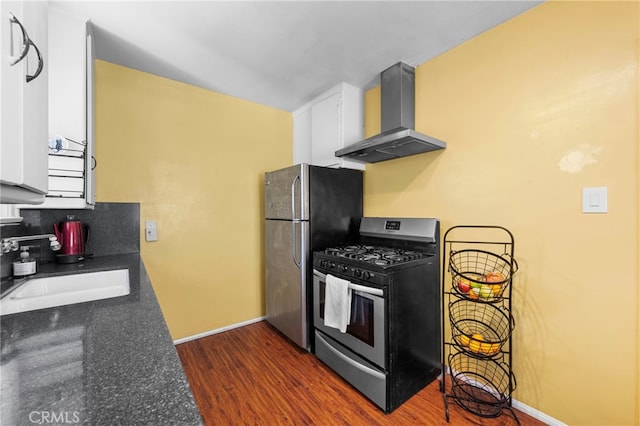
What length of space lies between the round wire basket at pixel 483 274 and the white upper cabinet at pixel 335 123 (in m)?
1.29

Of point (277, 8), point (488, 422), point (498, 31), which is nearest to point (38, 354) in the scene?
point (277, 8)

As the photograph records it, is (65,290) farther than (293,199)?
No

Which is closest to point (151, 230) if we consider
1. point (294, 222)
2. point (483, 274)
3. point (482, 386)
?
point (294, 222)

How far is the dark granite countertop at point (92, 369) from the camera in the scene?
0.50 m

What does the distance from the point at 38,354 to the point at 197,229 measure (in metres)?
2.00

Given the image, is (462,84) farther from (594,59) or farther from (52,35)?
(52,35)

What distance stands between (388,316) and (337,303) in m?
0.40

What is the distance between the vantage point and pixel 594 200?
1413 millimetres

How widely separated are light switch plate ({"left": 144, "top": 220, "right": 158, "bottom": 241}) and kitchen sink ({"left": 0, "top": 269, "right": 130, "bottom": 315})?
2.22 feet

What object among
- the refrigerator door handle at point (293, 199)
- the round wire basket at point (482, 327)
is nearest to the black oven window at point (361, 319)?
the round wire basket at point (482, 327)

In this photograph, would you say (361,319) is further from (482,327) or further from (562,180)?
(562,180)

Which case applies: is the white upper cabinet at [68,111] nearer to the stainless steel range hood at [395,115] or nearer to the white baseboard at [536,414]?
the stainless steel range hood at [395,115]

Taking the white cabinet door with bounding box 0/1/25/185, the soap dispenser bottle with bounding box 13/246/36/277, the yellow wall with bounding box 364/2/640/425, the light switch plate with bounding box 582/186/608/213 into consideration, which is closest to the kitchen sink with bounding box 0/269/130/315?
the soap dispenser bottle with bounding box 13/246/36/277

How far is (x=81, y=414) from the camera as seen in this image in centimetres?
50
